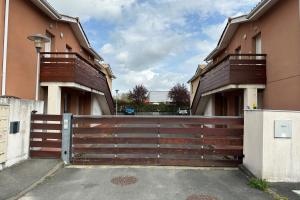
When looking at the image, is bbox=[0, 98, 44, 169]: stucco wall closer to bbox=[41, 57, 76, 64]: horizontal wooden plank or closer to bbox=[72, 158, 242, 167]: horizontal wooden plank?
bbox=[72, 158, 242, 167]: horizontal wooden plank

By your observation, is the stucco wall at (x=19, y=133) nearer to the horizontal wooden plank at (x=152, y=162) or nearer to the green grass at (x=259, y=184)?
the horizontal wooden plank at (x=152, y=162)

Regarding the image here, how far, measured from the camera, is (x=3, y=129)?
7023 mm

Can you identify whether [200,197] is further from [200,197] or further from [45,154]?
[45,154]

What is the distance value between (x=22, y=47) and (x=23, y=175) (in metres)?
5.68

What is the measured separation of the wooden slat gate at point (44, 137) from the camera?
27.6 feet

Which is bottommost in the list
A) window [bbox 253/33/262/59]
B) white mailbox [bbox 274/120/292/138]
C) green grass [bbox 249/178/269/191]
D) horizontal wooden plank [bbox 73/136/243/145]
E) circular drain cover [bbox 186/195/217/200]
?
circular drain cover [bbox 186/195/217/200]

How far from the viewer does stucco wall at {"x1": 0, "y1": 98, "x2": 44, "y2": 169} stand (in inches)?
290

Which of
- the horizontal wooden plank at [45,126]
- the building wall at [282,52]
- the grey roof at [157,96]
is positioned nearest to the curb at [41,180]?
the horizontal wooden plank at [45,126]

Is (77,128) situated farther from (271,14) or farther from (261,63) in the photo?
(271,14)

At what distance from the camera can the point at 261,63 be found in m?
11.8

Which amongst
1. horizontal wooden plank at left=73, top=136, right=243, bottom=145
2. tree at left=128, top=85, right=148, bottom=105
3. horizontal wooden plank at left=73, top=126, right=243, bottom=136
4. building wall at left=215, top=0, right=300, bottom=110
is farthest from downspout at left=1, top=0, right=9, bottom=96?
tree at left=128, top=85, right=148, bottom=105

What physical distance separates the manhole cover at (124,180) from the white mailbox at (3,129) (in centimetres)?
291

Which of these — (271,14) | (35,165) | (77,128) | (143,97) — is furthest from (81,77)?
(143,97)

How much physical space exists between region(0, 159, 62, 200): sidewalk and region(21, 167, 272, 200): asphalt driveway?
0.27 m
